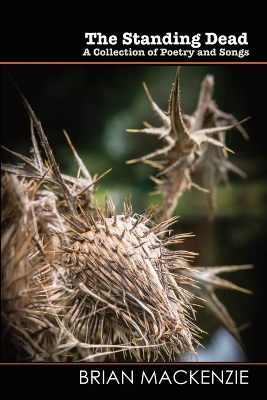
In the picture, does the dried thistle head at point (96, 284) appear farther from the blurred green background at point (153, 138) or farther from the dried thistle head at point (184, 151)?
the blurred green background at point (153, 138)

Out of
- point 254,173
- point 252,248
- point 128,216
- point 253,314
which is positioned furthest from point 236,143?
point 128,216

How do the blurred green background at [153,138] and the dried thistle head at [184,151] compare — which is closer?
the dried thistle head at [184,151]

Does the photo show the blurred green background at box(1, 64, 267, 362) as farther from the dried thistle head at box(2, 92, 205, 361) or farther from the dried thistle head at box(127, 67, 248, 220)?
the dried thistle head at box(2, 92, 205, 361)

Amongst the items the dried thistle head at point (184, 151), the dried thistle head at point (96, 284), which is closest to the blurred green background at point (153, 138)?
the dried thistle head at point (184, 151)

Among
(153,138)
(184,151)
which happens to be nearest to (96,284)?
(184,151)

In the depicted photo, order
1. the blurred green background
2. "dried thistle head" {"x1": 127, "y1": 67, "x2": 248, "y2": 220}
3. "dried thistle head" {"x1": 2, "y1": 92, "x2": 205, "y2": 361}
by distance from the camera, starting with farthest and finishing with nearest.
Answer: the blurred green background → "dried thistle head" {"x1": 127, "y1": 67, "x2": 248, "y2": 220} → "dried thistle head" {"x1": 2, "y1": 92, "x2": 205, "y2": 361}

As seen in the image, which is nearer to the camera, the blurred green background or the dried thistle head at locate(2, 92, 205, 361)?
the dried thistle head at locate(2, 92, 205, 361)

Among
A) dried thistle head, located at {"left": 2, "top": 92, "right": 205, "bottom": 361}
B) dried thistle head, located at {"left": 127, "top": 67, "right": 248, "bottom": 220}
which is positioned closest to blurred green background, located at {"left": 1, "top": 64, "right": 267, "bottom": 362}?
dried thistle head, located at {"left": 127, "top": 67, "right": 248, "bottom": 220}

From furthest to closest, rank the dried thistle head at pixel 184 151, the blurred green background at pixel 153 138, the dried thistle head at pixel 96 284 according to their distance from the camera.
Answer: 1. the blurred green background at pixel 153 138
2. the dried thistle head at pixel 184 151
3. the dried thistle head at pixel 96 284
